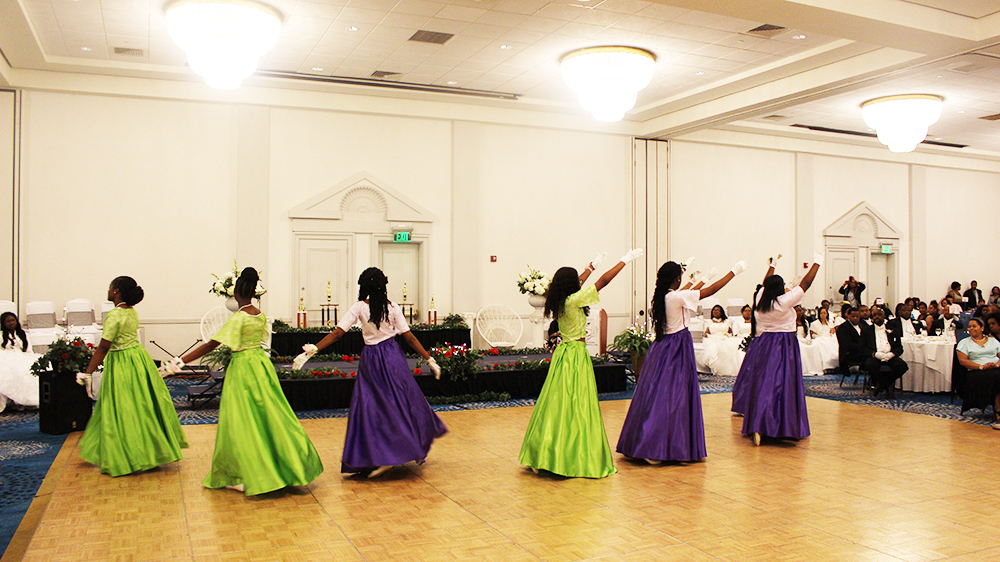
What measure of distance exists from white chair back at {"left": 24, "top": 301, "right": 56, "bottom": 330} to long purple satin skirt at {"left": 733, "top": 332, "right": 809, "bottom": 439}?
9863 millimetres

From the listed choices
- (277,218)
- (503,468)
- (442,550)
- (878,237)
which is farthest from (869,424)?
(878,237)

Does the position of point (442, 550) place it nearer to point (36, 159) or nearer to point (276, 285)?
point (276, 285)

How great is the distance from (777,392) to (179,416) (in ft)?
21.0

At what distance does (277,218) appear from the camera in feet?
43.6

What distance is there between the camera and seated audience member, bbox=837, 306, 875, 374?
10.8 metres

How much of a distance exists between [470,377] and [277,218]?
534cm

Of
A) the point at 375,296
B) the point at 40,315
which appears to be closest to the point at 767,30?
the point at 375,296

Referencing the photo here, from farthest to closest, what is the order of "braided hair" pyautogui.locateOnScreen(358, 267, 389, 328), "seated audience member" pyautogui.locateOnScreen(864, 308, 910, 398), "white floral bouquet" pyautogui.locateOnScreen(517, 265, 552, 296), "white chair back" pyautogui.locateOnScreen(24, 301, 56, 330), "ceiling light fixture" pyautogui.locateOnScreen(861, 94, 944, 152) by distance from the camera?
"ceiling light fixture" pyautogui.locateOnScreen(861, 94, 944, 152), "white floral bouquet" pyautogui.locateOnScreen(517, 265, 552, 296), "white chair back" pyautogui.locateOnScreen(24, 301, 56, 330), "seated audience member" pyautogui.locateOnScreen(864, 308, 910, 398), "braided hair" pyautogui.locateOnScreen(358, 267, 389, 328)

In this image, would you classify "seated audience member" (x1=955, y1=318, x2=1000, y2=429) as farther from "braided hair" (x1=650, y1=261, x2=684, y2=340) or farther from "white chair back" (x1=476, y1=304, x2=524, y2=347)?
"white chair back" (x1=476, y1=304, x2=524, y2=347)

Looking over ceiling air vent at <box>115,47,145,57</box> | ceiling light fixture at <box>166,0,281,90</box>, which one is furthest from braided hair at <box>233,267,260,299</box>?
ceiling air vent at <box>115,47,145,57</box>

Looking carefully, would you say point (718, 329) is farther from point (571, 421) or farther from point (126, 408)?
point (126, 408)

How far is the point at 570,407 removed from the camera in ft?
18.5

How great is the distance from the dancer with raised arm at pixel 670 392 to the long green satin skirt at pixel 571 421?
631 mm

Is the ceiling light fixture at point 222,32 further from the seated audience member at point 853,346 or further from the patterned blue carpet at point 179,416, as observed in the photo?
the seated audience member at point 853,346
